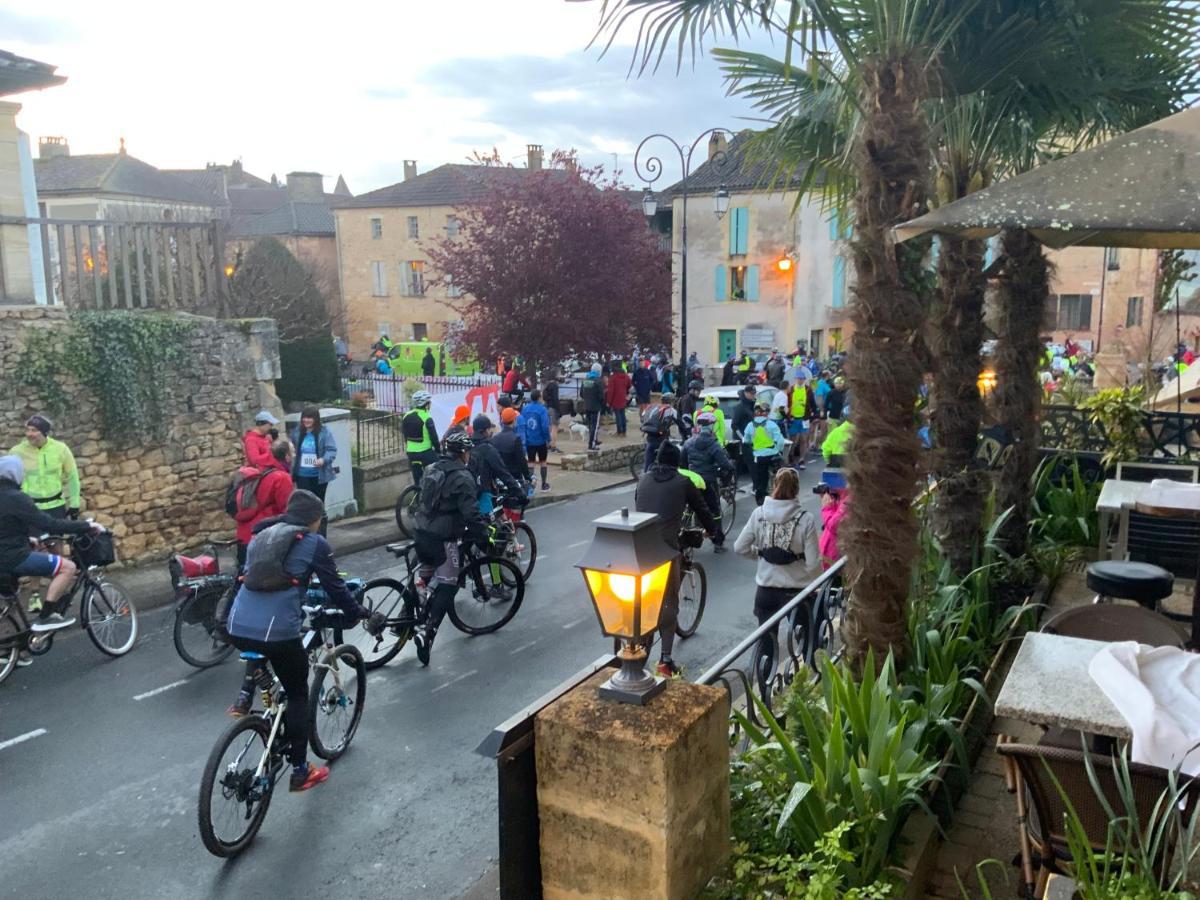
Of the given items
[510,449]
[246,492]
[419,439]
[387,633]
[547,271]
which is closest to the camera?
[387,633]

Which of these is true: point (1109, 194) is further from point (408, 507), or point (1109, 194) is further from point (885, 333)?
point (408, 507)

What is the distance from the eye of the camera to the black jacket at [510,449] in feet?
38.0

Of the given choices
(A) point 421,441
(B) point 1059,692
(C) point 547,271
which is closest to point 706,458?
(A) point 421,441

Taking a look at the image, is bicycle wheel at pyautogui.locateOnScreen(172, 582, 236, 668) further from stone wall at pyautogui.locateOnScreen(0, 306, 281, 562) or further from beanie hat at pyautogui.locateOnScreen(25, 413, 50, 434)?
stone wall at pyautogui.locateOnScreen(0, 306, 281, 562)

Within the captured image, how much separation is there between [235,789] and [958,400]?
15.7ft

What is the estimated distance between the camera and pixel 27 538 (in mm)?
7637

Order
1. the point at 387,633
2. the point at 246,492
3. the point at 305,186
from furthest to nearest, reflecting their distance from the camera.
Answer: the point at 305,186 → the point at 246,492 → the point at 387,633

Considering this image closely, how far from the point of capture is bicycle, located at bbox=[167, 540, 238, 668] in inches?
301

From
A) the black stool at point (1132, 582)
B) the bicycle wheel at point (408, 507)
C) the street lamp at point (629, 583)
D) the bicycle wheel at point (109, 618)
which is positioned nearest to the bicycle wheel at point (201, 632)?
the bicycle wheel at point (109, 618)

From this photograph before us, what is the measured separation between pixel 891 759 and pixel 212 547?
6568 mm

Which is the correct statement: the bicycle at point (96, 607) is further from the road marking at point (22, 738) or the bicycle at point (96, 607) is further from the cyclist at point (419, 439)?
the cyclist at point (419, 439)

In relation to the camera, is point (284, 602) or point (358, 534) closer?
point (284, 602)

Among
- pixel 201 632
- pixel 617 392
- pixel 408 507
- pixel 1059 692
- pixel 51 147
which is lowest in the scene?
pixel 201 632

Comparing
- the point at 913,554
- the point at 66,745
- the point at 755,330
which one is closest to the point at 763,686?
the point at 913,554
